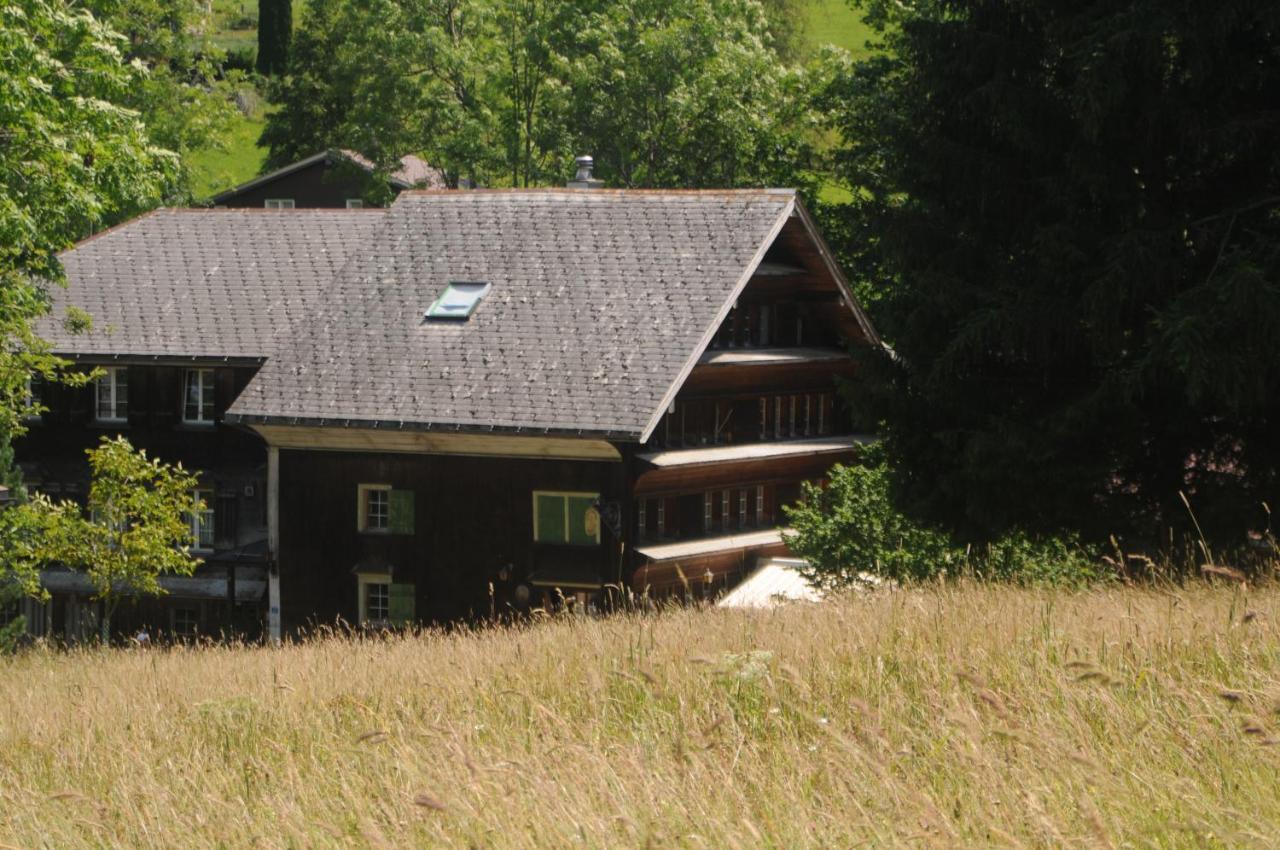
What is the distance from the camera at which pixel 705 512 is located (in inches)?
1203

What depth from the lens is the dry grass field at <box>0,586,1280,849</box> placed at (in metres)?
5.57

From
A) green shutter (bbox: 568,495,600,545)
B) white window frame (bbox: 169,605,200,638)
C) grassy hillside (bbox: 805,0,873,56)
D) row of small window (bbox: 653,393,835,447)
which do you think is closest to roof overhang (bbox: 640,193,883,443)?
row of small window (bbox: 653,393,835,447)

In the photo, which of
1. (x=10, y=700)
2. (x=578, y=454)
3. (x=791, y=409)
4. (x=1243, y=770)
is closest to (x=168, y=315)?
(x=578, y=454)

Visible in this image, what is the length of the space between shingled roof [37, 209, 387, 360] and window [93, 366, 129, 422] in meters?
0.82

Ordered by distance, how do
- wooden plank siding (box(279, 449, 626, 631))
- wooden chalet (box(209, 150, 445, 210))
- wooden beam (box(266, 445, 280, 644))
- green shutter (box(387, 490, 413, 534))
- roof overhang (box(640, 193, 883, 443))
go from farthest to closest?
1. wooden chalet (box(209, 150, 445, 210))
2. wooden beam (box(266, 445, 280, 644))
3. green shutter (box(387, 490, 413, 534))
4. wooden plank siding (box(279, 449, 626, 631))
5. roof overhang (box(640, 193, 883, 443))

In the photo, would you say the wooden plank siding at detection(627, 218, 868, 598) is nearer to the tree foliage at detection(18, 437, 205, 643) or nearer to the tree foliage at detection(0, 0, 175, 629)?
the tree foliage at detection(18, 437, 205, 643)

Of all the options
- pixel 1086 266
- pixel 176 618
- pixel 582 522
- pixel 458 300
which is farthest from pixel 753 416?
pixel 1086 266

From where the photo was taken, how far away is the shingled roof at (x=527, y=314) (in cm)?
2852

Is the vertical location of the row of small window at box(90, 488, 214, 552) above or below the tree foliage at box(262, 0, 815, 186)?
below

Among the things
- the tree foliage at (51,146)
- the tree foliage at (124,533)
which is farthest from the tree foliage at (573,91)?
the tree foliage at (51,146)

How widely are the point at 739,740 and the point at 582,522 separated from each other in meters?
22.1

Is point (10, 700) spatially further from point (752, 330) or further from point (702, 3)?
point (702, 3)

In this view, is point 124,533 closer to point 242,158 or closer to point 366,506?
point 366,506

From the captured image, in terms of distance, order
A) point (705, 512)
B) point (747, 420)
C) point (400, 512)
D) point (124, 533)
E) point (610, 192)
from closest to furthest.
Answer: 1. point (400, 512)
2. point (124, 533)
3. point (705, 512)
4. point (747, 420)
5. point (610, 192)
